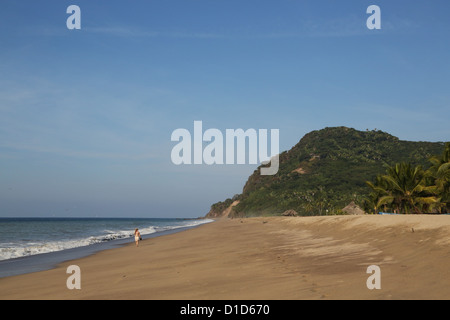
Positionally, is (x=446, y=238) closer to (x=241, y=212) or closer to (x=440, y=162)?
(x=440, y=162)

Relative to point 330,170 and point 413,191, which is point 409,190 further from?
point 330,170

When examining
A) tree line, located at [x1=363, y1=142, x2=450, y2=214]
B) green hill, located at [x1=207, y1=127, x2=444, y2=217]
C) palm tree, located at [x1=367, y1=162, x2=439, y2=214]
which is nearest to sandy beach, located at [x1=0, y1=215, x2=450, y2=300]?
tree line, located at [x1=363, y1=142, x2=450, y2=214]

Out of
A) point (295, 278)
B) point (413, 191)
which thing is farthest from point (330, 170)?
point (295, 278)

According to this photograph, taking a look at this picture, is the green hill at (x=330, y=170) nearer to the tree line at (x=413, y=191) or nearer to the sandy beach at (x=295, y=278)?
the tree line at (x=413, y=191)

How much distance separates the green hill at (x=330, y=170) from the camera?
120250 mm

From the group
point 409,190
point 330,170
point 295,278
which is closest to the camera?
point 295,278

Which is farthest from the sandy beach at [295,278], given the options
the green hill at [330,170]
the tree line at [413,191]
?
the green hill at [330,170]

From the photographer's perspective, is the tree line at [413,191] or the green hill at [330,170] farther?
the green hill at [330,170]

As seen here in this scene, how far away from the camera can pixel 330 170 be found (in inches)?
5842

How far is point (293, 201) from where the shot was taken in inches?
5094

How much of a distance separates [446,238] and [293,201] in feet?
394

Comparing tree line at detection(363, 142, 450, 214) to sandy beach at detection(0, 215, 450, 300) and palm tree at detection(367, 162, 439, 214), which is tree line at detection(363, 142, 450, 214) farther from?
sandy beach at detection(0, 215, 450, 300)
